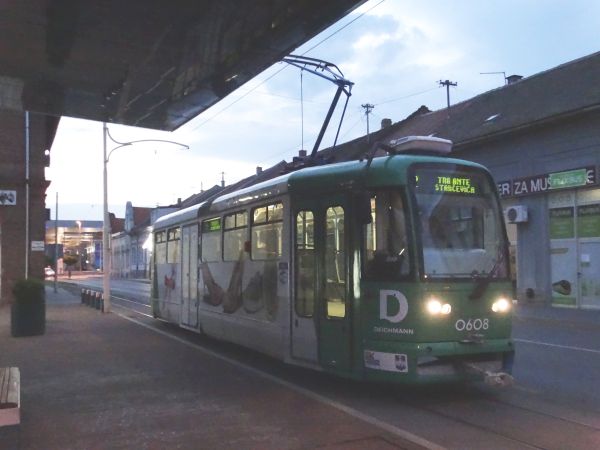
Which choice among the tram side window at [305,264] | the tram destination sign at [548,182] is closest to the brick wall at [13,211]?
the tram destination sign at [548,182]

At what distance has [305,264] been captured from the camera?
352 inches

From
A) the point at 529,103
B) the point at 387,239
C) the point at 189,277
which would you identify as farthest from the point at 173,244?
the point at 529,103

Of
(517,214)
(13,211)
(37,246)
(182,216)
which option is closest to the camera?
(182,216)

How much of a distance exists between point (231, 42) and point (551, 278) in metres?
18.8

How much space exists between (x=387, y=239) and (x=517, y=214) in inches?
669

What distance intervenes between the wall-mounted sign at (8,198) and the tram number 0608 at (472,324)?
21616 mm

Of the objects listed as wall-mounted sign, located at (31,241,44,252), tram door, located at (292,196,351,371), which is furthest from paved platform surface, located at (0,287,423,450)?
wall-mounted sign, located at (31,241,44,252)

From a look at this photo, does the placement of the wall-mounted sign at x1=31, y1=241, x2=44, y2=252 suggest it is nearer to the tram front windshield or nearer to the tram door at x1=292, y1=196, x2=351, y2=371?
the tram door at x1=292, y1=196, x2=351, y2=371

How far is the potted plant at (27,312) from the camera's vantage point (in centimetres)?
1484

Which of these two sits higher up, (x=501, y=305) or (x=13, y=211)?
(x=13, y=211)

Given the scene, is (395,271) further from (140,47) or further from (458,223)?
(140,47)

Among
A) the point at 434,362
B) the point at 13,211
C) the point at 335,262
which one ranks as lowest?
the point at 434,362

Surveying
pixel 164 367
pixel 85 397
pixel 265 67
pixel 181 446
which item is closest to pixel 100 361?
pixel 164 367

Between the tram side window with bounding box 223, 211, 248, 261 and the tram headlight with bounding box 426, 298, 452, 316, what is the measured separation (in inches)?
172
